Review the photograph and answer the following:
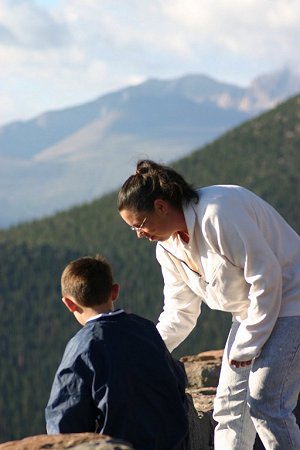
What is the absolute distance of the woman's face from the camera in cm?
516

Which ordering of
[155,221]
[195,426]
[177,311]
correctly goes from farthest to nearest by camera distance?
1. [195,426]
2. [177,311]
3. [155,221]

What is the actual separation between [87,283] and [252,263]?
0.81m

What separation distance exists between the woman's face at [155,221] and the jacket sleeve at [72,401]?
80 cm

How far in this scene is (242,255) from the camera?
5.08 meters

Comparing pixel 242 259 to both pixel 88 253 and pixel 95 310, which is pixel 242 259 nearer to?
pixel 95 310

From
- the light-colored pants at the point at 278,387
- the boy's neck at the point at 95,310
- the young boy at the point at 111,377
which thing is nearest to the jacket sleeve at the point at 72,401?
the young boy at the point at 111,377

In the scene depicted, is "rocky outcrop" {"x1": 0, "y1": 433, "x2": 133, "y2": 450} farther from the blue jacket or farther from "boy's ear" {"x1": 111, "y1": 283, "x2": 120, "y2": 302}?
"boy's ear" {"x1": 111, "y1": 283, "x2": 120, "y2": 302}

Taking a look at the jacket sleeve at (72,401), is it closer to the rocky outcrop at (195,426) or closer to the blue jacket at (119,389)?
the blue jacket at (119,389)

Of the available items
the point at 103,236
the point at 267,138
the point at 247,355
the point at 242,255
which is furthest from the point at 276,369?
the point at 267,138

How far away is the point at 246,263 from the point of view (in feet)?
16.6

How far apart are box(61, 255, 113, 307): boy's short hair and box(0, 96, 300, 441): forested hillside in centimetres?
6208

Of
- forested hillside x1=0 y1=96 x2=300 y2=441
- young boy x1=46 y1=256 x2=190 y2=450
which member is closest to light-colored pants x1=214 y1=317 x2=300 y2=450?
young boy x1=46 y1=256 x2=190 y2=450

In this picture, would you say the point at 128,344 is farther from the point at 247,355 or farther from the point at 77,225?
the point at 77,225

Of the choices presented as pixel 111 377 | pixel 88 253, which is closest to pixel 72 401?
pixel 111 377
